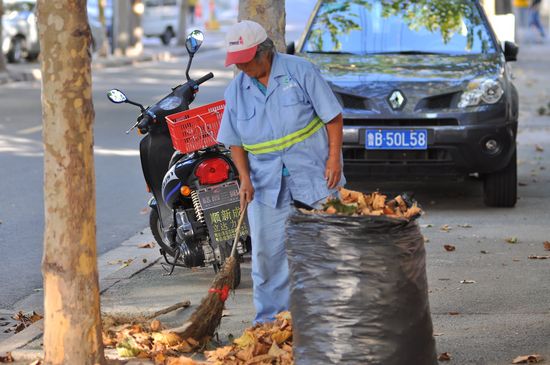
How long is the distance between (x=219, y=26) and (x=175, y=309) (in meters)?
52.9

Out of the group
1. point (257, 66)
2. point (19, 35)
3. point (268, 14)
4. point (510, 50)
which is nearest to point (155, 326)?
point (257, 66)

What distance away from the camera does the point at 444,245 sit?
328 inches

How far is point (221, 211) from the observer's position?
22.5ft

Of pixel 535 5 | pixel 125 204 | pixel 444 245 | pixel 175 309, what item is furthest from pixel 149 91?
pixel 535 5

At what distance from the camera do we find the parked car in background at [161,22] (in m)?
47.4

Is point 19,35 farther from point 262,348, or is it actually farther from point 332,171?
point 262,348

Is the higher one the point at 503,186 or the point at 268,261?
the point at 268,261

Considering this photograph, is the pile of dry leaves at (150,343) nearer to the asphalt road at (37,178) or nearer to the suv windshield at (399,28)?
the asphalt road at (37,178)

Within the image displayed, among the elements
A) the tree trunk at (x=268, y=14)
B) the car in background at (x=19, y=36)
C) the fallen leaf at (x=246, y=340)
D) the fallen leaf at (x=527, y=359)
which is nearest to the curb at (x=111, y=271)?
the fallen leaf at (x=246, y=340)

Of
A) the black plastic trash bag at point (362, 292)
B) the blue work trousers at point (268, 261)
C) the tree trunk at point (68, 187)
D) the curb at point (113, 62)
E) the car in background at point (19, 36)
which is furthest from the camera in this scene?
the car in background at point (19, 36)

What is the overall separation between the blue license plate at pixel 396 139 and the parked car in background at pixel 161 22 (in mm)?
38394

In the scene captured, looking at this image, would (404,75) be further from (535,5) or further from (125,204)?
(535,5)

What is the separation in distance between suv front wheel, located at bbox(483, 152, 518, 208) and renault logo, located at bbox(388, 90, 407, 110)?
3.36ft

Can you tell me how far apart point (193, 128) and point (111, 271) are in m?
1.49
